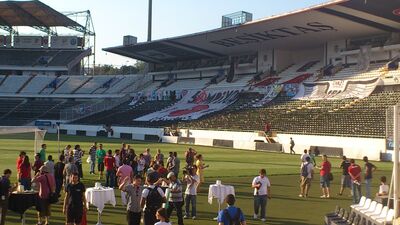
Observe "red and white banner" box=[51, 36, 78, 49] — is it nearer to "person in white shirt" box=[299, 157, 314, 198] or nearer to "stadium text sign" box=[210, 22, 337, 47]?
"stadium text sign" box=[210, 22, 337, 47]

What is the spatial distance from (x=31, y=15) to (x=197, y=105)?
37577mm

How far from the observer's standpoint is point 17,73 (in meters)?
99.1

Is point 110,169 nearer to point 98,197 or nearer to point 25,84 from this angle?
point 98,197

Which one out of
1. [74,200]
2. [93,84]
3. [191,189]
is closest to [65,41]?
[93,84]

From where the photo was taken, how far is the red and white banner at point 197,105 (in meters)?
65.7

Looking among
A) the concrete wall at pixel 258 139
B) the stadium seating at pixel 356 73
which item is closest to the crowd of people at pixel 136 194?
the concrete wall at pixel 258 139

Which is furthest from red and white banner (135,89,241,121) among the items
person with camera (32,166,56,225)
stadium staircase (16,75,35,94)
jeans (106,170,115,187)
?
person with camera (32,166,56,225)

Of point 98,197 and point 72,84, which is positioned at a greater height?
point 72,84

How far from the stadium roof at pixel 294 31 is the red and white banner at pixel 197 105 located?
243 inches

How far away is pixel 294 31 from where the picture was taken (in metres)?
59.1

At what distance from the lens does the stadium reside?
25933 mm

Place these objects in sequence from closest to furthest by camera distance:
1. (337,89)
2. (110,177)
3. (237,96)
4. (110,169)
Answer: (110,169), (110,177), (337,89), (237,96)

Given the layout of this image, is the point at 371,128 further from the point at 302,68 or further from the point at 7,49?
the point at 7,49

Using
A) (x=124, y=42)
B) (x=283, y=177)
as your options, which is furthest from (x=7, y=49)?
(x=283, y=177)
